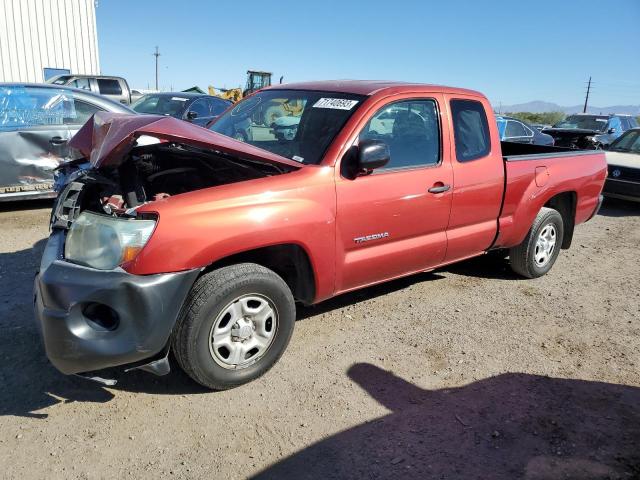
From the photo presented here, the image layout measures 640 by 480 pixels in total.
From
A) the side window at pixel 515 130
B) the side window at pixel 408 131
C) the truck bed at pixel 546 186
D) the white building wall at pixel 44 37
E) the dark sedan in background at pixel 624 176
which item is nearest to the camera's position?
the side window at pixel 408 131

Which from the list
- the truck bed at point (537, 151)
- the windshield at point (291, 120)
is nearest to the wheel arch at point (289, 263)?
the windshield at point (291, 120)

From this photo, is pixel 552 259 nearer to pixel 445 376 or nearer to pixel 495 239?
pixel 495 239

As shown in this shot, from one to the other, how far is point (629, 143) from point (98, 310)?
10893 millimetres

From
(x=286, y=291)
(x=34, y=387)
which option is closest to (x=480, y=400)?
(x=286, y=291)

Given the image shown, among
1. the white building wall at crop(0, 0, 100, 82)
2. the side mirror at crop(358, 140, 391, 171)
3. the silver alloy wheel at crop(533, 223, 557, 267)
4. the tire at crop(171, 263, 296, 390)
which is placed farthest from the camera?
the white building wall at crop(0, 0, 100, 82)

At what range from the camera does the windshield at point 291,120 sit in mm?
3503

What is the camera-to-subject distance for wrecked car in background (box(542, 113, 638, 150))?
1396 cm

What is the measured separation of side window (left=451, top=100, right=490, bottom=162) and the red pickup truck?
17 mm

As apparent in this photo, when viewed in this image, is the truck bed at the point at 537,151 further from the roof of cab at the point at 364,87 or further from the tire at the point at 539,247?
the roof of cab at the point at 364,87

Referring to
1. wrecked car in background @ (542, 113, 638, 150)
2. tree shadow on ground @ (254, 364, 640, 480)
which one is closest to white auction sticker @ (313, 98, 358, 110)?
tree shadow on ground @ (254, 364, 640, 480)

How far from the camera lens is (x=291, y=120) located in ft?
12.6

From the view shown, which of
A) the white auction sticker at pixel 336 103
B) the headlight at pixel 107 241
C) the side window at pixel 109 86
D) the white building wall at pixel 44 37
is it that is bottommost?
the headlight at pixel 107 241

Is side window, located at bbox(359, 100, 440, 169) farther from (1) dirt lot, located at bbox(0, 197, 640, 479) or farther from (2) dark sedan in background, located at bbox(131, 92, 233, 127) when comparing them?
(2) dark sedan in background, located at bbox(131, 92, 233, 127)

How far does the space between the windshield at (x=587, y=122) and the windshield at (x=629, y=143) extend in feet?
20.3
